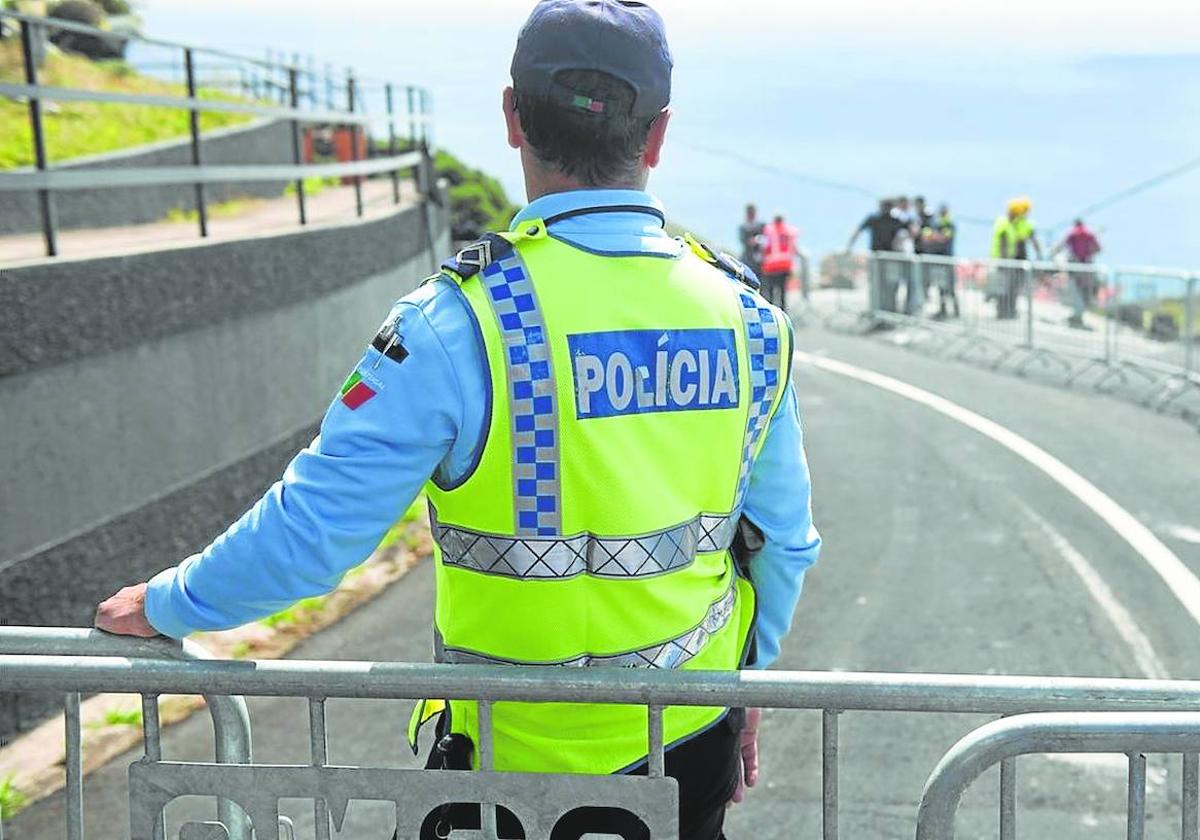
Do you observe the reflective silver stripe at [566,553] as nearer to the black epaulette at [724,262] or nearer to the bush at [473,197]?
the black epaulette at [724,262]

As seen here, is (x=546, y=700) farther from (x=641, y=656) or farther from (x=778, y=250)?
(x=778, y=250)

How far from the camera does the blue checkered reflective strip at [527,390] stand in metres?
2.43

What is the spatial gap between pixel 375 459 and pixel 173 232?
764 cm

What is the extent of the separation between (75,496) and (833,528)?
4806mm

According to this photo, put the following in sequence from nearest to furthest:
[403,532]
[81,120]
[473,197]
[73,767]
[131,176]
→ 1. [73,767]
2. [131,176]
3. [403,532]
4. [81,120]
5. [473,197]

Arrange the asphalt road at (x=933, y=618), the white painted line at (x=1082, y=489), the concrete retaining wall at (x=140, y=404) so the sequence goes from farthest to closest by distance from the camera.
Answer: the white painted line at (x=1082, y=489)
the concrete retaining wall at (x=140, y=404)
the asphalt road at (x=933, y=618)

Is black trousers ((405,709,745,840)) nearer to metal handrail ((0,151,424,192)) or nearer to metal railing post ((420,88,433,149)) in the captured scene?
metal handrail ((0,151,424,192))

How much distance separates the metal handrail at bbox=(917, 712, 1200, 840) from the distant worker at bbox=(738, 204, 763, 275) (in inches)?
880

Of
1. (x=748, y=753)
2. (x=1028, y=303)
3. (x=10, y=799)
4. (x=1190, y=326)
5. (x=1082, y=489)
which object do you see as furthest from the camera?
(x=1028, y=303)

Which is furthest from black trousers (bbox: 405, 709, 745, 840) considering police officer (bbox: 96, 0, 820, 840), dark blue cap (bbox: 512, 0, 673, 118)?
dark blue cap (bbox: 512, 0, 673, 118)

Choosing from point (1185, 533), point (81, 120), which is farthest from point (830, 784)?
point (81, 120)

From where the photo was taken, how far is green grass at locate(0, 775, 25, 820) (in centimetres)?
535

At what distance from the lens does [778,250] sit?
77.2 ft

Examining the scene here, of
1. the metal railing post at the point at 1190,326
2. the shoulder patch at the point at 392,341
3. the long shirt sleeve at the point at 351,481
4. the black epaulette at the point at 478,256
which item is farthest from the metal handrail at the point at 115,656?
the metal railing post at the point at 1190,326
